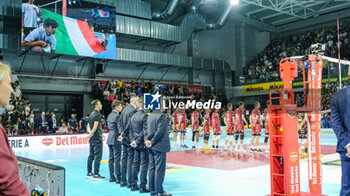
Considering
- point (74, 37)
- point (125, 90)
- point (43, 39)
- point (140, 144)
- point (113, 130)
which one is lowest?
point (140, 144)

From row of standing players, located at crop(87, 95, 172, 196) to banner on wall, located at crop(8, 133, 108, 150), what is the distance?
31.3ft

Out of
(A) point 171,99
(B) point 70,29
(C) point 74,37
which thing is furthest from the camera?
(A) point 171,99

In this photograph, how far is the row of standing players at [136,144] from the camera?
6.40 meters

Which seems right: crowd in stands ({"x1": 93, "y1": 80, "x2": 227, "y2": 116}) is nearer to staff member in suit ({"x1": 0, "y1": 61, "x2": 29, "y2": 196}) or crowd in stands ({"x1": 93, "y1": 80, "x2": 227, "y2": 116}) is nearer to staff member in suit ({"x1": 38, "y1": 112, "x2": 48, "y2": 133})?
staff member in suit ({"x1": 38, "y1": 112, "x2": 48, "y2": 133})

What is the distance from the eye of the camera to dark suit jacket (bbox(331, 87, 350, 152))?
402cm

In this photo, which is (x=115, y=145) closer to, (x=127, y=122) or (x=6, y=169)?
(x=127, y=122)

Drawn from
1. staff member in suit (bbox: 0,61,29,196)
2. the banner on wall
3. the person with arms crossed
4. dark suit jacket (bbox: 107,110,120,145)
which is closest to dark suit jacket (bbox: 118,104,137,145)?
dark suit jacket (bbox: 107,110,120,145)

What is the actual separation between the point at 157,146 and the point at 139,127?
2.56 ft

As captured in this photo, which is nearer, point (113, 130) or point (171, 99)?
point (113, 130)

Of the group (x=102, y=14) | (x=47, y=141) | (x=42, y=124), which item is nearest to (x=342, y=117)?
(x=47, y=141)

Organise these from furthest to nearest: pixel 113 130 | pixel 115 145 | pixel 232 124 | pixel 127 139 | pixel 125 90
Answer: pixel 125 90 < pixel 232 124 < pixel 113 130 < pixel 115 145 < pixel 127 139

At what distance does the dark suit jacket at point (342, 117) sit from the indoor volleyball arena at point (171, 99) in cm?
1

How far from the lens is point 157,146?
638 cm

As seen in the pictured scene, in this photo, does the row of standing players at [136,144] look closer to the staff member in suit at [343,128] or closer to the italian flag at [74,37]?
the staff member in suit at [343,128]
